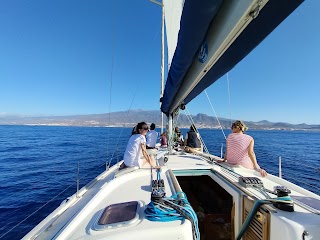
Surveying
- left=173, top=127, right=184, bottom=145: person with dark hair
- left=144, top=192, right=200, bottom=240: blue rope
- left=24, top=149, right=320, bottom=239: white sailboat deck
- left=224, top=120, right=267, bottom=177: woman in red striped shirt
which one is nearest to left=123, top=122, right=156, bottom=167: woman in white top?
left=24, top=149, right=320, bottom=239: white sailboat deck

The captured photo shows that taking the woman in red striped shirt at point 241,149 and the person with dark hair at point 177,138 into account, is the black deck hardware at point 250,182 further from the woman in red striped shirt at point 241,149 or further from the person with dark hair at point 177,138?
the person with dark hair at point 177,138

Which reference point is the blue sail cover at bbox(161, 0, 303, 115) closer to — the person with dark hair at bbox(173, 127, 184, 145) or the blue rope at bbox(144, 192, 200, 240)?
the blue rope at bbox(144, 192, 200, 240)

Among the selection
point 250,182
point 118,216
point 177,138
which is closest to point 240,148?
point 250,182

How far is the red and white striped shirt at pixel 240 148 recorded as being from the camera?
3035 mm

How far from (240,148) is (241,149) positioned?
0.07 ft

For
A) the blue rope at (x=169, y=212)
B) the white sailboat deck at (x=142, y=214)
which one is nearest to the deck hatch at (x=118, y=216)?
the white sailboat deck at (x=142, y=214)

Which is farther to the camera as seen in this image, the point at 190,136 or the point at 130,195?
the point at 190,136

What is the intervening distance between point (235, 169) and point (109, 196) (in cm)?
198

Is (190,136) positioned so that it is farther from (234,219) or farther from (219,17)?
(219,17)

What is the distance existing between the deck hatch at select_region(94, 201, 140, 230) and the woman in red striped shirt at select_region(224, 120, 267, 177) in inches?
81.4

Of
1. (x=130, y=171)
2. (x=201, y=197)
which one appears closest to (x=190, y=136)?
(x=201, y=197)

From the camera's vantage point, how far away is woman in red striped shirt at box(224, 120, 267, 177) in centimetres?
301

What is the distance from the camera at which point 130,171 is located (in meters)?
2.84

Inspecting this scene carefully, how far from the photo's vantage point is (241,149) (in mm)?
3086
